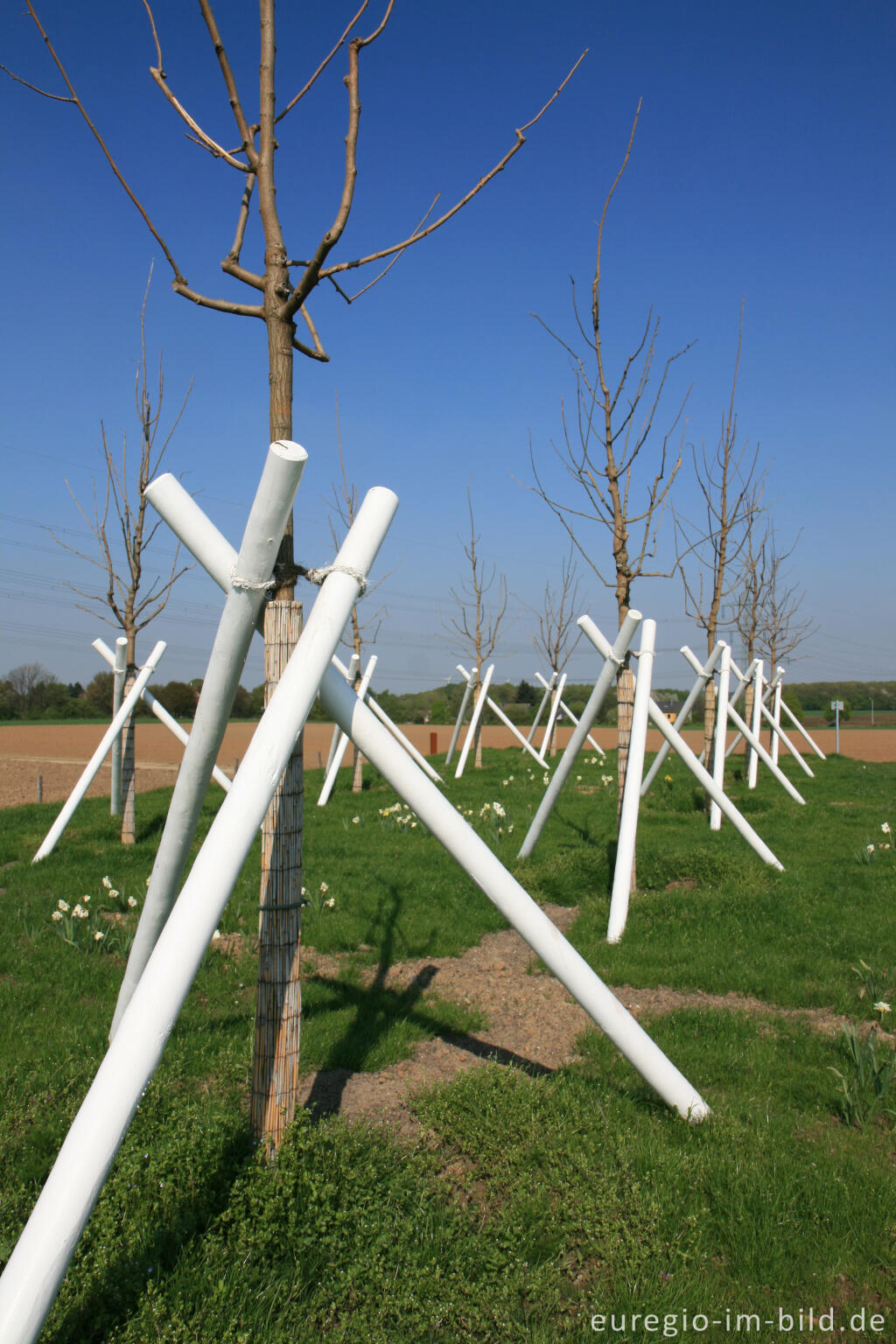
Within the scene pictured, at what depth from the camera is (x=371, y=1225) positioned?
268 centimetres

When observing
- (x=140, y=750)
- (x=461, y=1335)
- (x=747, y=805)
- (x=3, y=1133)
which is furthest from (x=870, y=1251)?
(x=140, y=750)

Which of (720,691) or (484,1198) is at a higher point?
(720,691)

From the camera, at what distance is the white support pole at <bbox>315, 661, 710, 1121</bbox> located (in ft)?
9.12

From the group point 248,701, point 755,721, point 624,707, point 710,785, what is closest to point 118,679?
point 624,707

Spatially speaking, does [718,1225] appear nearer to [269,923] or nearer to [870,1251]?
[870,1251]

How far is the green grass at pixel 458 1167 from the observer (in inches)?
97.7

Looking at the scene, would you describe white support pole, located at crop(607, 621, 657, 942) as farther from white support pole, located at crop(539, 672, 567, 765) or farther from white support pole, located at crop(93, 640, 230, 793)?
white support pole, located at crop(539, 672, 567, 765)

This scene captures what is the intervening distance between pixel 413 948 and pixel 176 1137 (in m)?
3.03

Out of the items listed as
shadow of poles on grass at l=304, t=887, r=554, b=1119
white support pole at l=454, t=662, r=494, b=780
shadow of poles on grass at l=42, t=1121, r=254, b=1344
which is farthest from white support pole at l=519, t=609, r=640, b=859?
white support pole at l=454, t=662, r=494, b=780

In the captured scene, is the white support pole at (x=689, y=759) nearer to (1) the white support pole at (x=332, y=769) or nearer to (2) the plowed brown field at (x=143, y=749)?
(1) the white support pole at (x=332, y=769)

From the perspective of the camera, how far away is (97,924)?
19.8ft

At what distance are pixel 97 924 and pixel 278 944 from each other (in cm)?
380

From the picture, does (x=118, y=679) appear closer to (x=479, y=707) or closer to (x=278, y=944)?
(x=278, y=944)

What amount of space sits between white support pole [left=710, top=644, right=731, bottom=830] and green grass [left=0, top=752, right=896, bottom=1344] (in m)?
3.57
